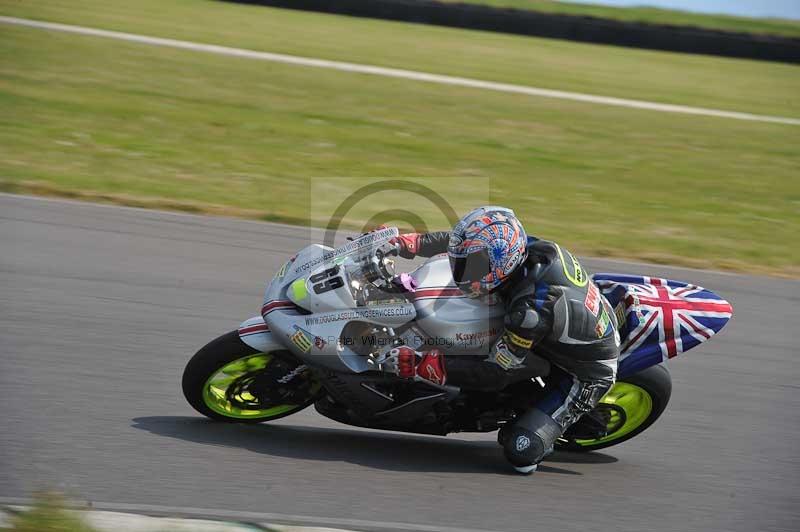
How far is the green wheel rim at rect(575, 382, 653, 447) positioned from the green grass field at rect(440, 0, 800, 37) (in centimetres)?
1912

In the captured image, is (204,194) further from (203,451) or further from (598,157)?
(598,157)

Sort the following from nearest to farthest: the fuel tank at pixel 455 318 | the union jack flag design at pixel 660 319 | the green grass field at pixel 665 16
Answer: the fuel tank at pixel 455 318, the union jack flag design at pixel 660 319, the green grass field at pixel 665 16

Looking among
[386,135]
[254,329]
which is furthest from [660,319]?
[386,135]

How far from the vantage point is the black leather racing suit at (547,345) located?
4340mm

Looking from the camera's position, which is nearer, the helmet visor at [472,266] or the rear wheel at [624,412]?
the helmet visor at [472,266]

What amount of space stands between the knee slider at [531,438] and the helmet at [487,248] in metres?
0.78

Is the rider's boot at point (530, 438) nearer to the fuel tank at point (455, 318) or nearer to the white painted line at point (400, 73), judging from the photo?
the fuel tank at point (455, 318)

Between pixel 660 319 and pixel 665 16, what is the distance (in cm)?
2160

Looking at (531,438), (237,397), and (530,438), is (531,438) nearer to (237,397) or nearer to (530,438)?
(530,438)

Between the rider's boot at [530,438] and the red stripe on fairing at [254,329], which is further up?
the red stripe on fairing at [254,329]

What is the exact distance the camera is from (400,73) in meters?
16.7

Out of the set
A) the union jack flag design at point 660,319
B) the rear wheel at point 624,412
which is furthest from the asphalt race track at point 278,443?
the union jack flag design at point 660,319

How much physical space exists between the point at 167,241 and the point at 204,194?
171 cm

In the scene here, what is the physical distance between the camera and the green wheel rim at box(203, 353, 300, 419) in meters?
4.63
